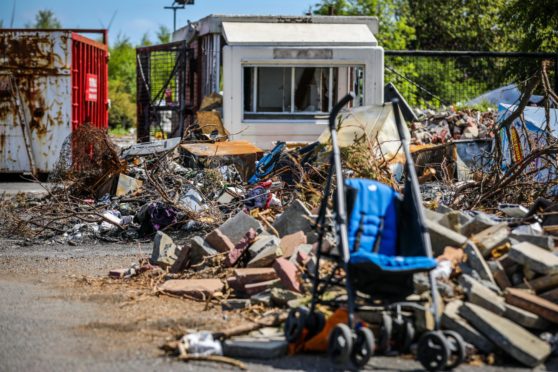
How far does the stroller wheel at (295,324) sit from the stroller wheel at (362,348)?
20.6 inches

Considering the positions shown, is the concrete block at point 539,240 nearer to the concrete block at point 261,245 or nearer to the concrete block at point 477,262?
the concrete block at point 477,262

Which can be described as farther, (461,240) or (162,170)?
(162,170)

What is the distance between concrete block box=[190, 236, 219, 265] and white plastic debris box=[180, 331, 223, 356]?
103 inches

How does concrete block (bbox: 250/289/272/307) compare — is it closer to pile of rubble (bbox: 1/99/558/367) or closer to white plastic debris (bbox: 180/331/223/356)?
pile of rubble (bbox: 1/99/558/367)

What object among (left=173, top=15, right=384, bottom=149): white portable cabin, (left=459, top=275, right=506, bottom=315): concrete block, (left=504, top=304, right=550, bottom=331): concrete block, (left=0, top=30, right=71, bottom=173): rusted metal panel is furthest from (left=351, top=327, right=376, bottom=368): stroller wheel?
(left=0, top=30, right=71, bottom=173): rusted metal panel

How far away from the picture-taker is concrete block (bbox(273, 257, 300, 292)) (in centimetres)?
738

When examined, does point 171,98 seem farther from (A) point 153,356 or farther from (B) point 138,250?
(A) point 153,356

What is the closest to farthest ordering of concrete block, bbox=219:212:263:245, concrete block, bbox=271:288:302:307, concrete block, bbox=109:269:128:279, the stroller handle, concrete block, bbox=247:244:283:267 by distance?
the stroller handle
concrete block, bbox=271:288:302:307
concrete block, bbox=247:244:283:267
concrete block, bbox=109:269:128:279
concrete block, bbox=219:212:263:245

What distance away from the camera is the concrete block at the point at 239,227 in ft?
30.2

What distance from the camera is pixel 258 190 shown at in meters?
12.0

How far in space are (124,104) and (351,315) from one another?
34721 millimetres

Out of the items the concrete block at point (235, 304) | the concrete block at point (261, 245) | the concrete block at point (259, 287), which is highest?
the concrete block at point (261, 245)

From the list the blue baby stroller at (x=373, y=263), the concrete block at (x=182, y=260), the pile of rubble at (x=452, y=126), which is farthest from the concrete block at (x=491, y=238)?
the pile of rubble at (x=452, y=126)

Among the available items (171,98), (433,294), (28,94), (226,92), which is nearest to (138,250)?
(433,294)
